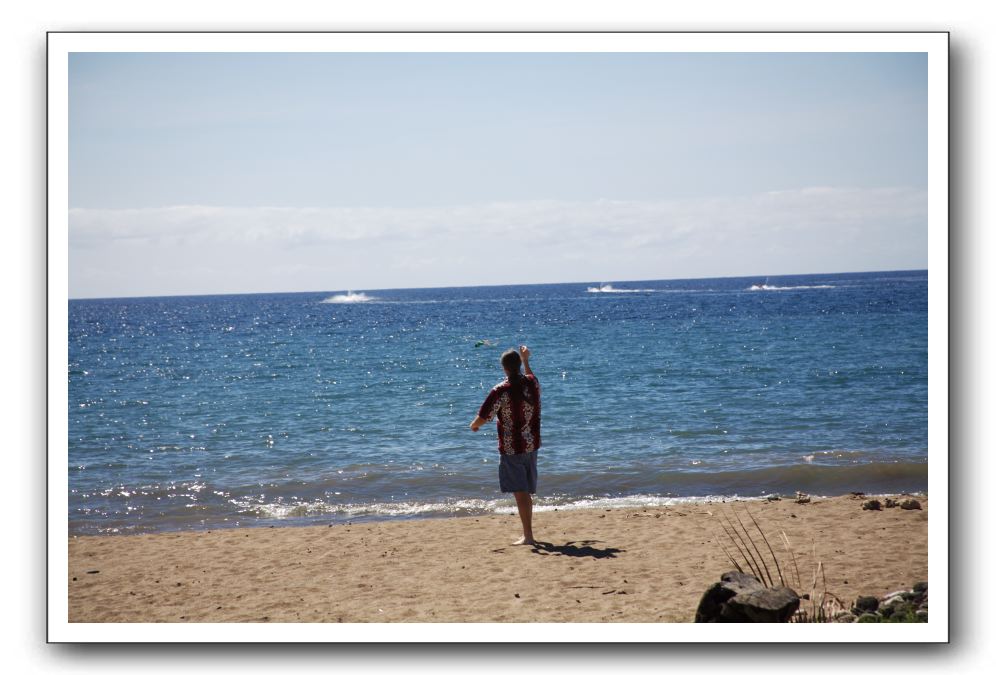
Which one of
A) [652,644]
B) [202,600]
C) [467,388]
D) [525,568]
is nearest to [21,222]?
[202,600]

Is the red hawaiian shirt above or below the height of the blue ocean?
above

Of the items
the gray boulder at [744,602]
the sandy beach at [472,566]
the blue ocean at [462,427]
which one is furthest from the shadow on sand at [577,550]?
the blue ocean at [462,427]

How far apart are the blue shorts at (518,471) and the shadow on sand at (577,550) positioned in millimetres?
641

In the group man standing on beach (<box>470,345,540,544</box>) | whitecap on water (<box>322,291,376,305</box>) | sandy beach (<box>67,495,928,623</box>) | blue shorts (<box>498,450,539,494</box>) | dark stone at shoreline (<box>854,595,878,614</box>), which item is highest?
whitecap on water (<box>322,291,376,305</box>)

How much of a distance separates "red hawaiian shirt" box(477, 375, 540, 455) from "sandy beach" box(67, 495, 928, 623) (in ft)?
3.14

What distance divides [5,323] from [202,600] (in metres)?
2.40

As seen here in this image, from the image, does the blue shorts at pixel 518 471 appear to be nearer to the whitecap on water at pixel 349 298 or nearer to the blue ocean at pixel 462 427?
the blue ocean at pixel 462 427

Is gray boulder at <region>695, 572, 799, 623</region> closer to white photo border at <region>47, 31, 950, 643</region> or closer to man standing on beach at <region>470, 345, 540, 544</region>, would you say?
white photo border at <region>47, 31, 950, 643</region>

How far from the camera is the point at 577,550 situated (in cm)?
690

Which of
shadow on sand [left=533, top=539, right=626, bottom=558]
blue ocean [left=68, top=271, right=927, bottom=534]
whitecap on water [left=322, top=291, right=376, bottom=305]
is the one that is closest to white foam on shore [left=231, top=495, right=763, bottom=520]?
blue ocean [left=68, top=271, right=927, bottom=534]

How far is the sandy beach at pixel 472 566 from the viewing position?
223 inches

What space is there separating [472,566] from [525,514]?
0.74 meters

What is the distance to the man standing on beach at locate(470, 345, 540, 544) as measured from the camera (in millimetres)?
6453
